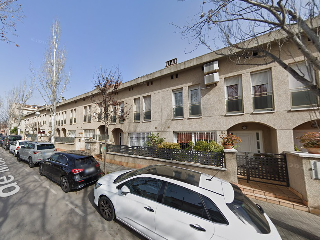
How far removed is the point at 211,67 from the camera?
8.17 m

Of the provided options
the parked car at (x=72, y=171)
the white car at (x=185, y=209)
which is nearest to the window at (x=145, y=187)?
the white car at (x=185, y=209)

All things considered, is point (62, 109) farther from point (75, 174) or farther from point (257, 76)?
point (257, 76)

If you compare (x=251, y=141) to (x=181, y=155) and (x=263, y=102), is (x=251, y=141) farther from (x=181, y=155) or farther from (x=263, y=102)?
(x=181, y=155)

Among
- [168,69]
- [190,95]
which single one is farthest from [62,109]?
[190,95]

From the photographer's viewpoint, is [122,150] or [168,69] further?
[168,69]

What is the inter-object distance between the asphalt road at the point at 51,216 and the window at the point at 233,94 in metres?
7.89

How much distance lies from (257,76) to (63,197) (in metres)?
11.1

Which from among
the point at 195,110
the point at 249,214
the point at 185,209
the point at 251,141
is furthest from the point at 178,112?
the point at 249,214

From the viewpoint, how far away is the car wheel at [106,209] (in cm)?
354

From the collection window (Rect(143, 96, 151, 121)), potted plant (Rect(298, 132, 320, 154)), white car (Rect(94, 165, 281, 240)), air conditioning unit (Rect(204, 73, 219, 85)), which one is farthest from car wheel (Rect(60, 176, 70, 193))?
air conditioning unit (Rect(204, 73, 219, 85))

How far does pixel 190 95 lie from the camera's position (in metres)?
9.55

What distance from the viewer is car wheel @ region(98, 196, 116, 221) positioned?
11.6 ft

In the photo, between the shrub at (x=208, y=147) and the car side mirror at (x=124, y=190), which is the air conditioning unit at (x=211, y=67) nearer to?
the shrub at (x=208, y=147)

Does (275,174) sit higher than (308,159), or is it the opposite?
(308,159)
